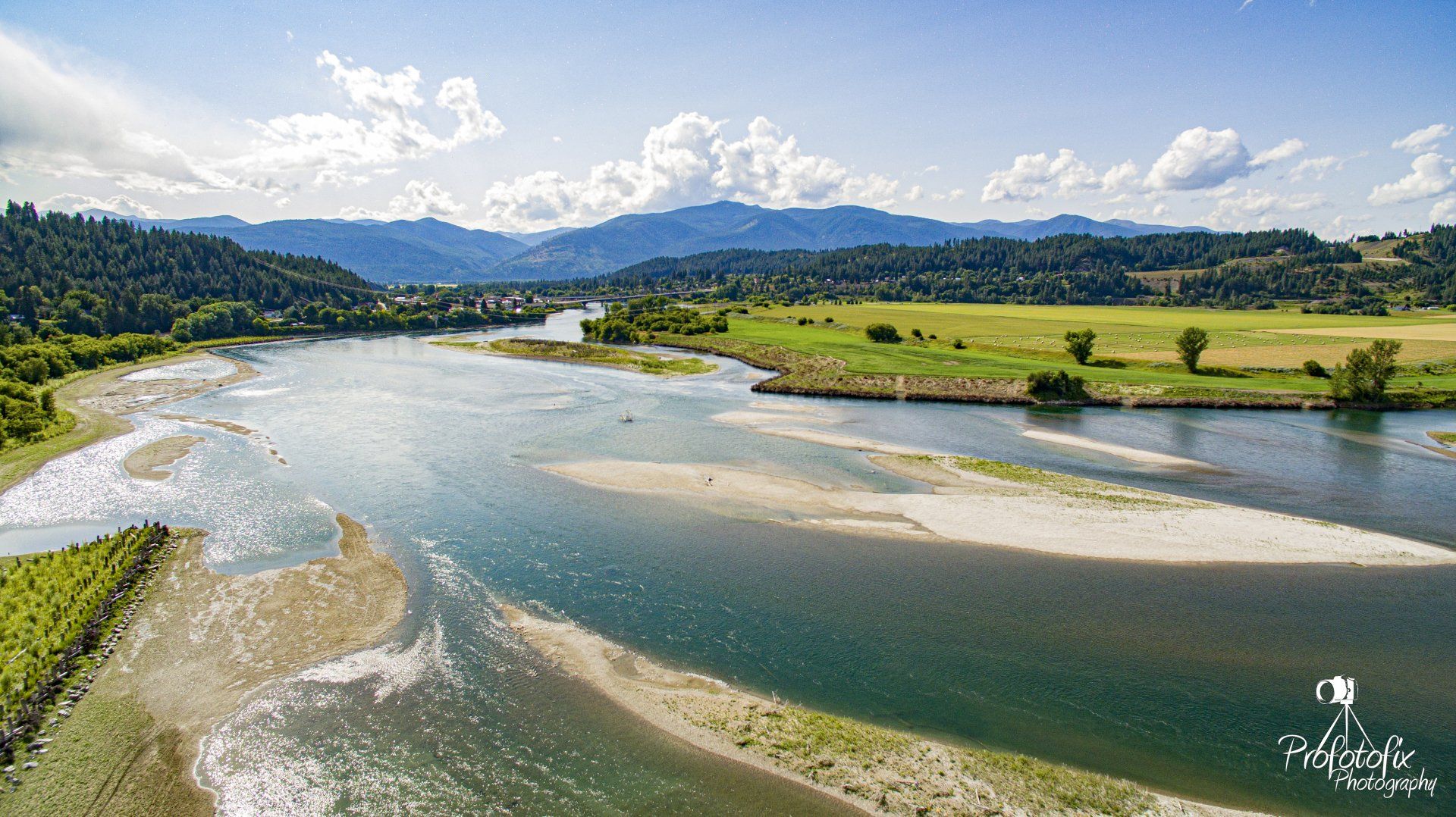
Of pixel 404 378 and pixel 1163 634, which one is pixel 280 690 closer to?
pixel 1163 634

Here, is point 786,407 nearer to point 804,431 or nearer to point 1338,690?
point 804,431

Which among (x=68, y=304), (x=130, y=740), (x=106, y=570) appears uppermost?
(x=68, y=304)

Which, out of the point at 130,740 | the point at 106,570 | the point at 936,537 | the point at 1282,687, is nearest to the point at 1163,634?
the point at 1282,687

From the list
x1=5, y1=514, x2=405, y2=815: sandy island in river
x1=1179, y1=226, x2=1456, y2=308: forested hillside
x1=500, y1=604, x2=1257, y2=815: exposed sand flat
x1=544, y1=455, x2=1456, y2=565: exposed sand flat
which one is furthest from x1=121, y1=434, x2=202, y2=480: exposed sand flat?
x1=1179, y1=226, x2=1456, y2=308: forested hillside

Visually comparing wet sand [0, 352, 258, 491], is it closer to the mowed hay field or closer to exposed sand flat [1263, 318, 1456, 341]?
the mowed hay field

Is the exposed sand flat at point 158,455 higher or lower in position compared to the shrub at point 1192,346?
lower

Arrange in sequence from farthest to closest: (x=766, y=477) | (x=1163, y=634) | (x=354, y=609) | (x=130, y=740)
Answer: (x=766, y=477)
(x=354, y=609)
(x=1163, y=634)
(x=130, y=740)

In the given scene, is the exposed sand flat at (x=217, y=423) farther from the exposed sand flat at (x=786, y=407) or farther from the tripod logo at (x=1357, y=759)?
the tripod logo at (x=1357, y=759)

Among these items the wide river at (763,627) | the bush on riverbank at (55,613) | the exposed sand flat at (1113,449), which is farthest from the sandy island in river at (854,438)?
the bush on riverbank at (55,613)
